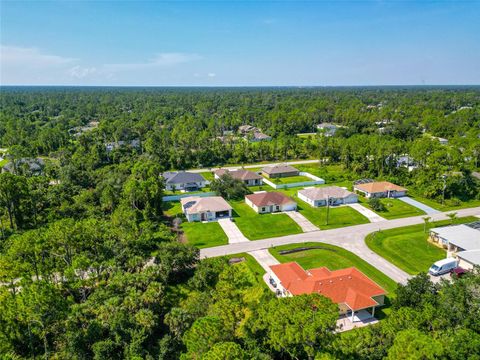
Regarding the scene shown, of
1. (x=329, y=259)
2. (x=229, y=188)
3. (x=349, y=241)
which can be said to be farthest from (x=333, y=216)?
(x=229, y=188)

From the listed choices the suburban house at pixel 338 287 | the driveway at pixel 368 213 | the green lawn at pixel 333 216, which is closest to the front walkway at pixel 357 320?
the suburban house at pixel 338 287

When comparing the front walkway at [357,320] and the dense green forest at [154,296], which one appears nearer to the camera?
the dense green forest at [154,296]

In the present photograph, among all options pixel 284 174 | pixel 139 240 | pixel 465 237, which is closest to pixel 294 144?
pixel 284 174

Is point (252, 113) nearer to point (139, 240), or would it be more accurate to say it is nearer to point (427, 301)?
point (139, 240)

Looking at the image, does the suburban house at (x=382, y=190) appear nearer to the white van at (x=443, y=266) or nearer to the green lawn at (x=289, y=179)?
the green lawn at (x=289, y=179)

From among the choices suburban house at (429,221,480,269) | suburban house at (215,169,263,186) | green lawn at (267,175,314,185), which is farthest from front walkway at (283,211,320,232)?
suburban house at (215,169,263,186)

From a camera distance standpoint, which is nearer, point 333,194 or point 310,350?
point 310,350

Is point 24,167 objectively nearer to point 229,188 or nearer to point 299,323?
point 229,188
